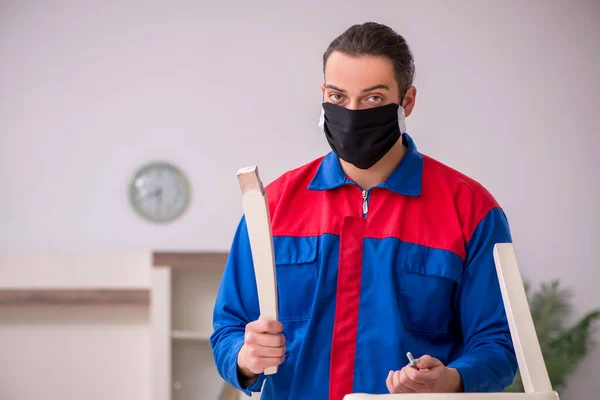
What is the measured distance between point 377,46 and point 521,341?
0.60 metres

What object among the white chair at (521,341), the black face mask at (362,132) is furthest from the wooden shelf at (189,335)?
the white chair at (521,341)

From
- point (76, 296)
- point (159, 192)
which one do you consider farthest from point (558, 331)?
point (76, 296)

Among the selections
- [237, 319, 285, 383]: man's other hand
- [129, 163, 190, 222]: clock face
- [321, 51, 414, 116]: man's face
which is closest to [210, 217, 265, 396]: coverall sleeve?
[237, 319, 285, 383]: man's other hand

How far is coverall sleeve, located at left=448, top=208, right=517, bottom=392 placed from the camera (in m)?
1.27

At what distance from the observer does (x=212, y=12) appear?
14.5 ft

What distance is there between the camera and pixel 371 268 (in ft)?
4.52

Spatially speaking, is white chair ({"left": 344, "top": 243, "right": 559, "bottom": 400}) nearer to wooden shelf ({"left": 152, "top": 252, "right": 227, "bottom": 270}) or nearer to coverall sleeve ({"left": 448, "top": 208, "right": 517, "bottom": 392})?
coverall sleeve ({"left": 448, "top": 208, "right": 517, "bottom": 392})

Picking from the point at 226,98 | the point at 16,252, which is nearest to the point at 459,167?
the point at 226,98

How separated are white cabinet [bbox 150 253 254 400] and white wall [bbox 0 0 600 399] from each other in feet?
0.92

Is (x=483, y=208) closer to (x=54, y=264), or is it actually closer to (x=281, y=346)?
(x=281, y=346)

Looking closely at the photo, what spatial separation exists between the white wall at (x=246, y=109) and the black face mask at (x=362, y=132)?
8.98 feet

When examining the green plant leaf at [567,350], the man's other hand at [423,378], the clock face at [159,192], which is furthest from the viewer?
the clock face at [159,192]

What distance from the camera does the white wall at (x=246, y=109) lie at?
13.4 ft

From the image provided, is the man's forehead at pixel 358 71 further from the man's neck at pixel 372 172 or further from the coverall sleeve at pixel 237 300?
the coverall sleeve at pixel 237 300
